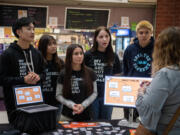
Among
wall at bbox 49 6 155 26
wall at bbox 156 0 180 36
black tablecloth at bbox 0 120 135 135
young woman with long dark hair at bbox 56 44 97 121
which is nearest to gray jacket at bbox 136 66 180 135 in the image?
black tablecloth at bbox 0 120 135 135

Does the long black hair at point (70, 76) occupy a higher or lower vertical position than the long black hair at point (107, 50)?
lower

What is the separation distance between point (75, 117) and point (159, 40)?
1.38 metres

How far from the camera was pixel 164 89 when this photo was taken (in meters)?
1.46

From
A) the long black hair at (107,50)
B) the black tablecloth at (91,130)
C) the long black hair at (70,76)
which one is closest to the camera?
the black tablecloth at (91,130)

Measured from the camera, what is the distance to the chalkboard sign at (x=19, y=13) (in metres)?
5.29

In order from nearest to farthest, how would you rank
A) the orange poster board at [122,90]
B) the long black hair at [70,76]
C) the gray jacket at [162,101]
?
the gray jacket at [162,101] → the orange poster board at [122,90] → the long black hair at [70,76]

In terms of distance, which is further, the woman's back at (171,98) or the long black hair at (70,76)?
the long black hair at (70,76)

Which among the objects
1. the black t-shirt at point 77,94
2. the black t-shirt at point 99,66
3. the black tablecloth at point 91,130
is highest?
the black t-shirt at point 99,66

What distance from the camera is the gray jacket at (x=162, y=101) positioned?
1.47m

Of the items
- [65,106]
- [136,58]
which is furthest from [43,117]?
[136,58]

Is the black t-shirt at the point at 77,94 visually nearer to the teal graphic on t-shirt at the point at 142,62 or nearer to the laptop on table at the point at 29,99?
the laptop on table at the point at 29,99

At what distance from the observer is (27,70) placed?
2.51m

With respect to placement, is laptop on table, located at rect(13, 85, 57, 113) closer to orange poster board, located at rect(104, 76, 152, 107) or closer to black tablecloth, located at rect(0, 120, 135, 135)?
black tablecloth, located at rect(0, 120, 135, 135)

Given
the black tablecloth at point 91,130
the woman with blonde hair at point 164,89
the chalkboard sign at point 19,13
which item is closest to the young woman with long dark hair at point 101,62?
the black tablecloth at point 91,130
